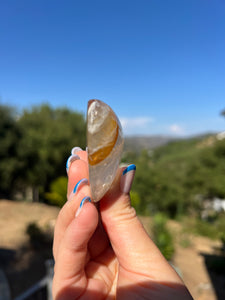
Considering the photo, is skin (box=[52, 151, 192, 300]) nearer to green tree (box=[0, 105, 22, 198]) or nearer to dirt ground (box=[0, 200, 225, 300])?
dirt ground (box=[0, 200, 225, 300])

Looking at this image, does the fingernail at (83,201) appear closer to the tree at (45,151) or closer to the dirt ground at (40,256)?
the dirt ground at (40,256)

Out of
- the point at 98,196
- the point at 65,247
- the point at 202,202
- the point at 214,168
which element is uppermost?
the point at 98,196

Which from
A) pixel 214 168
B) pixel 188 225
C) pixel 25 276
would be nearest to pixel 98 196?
pixel 25 276

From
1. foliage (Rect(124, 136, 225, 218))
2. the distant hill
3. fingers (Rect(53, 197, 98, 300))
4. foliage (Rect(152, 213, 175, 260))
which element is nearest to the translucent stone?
fingers (Rect(53, 197, 98, 300))

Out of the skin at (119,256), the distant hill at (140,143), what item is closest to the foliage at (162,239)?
the distant hill at (140,143)

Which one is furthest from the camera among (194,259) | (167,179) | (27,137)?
(167,179)

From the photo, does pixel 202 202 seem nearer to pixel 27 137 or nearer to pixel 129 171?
pixel 27 137
